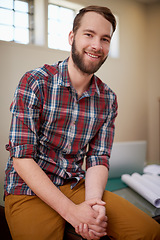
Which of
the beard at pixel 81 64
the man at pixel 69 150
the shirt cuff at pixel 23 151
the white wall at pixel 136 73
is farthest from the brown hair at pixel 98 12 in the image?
the white wall at pixel 136 73

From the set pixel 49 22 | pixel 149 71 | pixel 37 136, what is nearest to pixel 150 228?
pixel 37 136

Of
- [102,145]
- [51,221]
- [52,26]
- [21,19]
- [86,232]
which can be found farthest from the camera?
[52,26]

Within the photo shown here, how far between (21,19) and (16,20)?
55 mm

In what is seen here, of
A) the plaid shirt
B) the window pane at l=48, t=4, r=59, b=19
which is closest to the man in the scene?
the plaid shirt

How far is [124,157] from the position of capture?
1.81m

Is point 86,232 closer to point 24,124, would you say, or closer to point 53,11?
point 24,124

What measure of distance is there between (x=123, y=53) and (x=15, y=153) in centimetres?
252

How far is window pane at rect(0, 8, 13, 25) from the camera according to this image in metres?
1.59

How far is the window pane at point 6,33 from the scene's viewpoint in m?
1.62

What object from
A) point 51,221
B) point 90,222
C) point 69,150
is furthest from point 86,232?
A: point 69,150

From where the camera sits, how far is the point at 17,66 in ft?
6.10

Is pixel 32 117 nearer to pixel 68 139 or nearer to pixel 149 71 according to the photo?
pixel 68 139

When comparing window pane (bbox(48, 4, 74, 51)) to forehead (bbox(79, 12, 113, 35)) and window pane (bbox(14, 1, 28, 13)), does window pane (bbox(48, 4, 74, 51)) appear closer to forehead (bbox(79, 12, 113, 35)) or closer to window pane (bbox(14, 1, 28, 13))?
window pane (bbox(14, 1, 28, 13))

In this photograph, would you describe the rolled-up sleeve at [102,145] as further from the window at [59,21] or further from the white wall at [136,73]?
the white wall at [136,73]
